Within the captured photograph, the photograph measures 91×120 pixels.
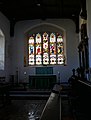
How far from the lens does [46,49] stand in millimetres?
15172

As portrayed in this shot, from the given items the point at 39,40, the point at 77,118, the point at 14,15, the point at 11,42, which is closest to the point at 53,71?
the point at 39,40

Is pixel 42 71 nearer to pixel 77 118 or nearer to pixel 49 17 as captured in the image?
pixel 49 17

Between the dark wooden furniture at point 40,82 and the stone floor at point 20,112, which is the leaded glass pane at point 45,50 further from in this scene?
the stone floor at point 20,112

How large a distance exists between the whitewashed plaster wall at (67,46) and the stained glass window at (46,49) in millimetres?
663

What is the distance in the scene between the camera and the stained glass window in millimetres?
14992

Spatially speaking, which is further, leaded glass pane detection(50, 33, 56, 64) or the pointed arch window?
leaded glass pane detection(50, 33, 56, 64)

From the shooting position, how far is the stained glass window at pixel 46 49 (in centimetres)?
1499

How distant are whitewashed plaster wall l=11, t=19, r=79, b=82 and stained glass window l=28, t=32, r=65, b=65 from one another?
2.17ft

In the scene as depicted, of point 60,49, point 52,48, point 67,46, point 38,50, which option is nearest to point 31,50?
point 38,50

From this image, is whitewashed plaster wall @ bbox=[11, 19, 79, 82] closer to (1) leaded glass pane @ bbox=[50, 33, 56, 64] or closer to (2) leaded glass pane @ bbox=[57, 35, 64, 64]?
(2) leaded glass pane @ bbox=[57, 35, 64, 64]

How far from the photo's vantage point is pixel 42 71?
14.3 m

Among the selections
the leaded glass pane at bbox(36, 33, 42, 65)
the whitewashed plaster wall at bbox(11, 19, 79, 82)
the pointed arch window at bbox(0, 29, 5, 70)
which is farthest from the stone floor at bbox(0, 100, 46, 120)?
the leaded glass pane at bbox(36, 33, 42, 65)

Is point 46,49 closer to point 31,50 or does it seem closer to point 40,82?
point 31,50

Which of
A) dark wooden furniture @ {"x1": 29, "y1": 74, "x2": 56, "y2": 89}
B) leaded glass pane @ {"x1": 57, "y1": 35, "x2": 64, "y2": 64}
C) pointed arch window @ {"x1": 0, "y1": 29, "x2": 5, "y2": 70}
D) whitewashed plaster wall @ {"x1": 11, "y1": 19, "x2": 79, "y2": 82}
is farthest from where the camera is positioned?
leaded glass pane @ {"x1": 57, "y1": 35, "x2": 64, "y2": 64}
